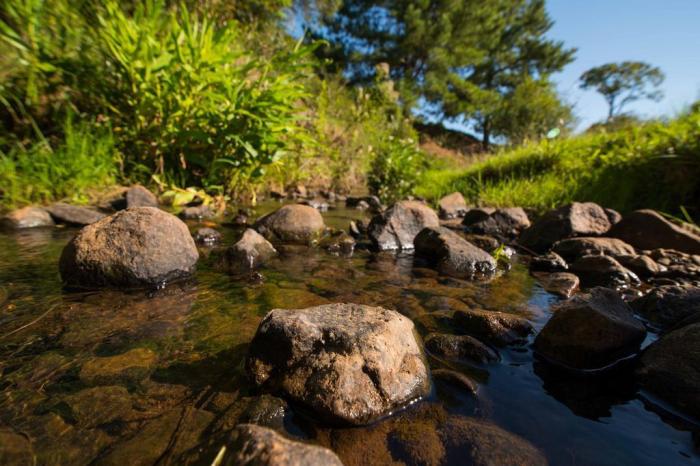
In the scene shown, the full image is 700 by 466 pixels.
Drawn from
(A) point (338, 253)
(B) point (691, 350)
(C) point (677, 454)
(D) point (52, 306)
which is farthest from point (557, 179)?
(D) point (52, 306)

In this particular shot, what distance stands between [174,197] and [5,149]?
1714mm

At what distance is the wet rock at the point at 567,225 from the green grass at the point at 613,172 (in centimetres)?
152

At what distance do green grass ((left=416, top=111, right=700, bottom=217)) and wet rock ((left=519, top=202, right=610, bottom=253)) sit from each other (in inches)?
59.9

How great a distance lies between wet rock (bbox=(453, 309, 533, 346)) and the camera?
159cm

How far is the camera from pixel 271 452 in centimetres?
72

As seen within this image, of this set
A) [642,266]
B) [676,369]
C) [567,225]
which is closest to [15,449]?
[676,369]

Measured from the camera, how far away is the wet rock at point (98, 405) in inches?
39.0

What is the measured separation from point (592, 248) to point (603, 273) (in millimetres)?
586

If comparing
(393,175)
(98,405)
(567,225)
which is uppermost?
(393,175)

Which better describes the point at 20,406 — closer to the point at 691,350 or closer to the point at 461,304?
the point at 461,304

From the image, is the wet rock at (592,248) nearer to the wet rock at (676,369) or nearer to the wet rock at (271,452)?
the wet rock at (676,369)

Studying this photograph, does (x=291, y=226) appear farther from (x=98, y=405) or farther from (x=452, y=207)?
(x=452, y=207)

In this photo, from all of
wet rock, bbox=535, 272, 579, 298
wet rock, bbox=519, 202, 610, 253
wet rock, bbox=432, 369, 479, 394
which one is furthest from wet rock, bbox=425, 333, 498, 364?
wet rock, bbox=519, 202, 610, 253

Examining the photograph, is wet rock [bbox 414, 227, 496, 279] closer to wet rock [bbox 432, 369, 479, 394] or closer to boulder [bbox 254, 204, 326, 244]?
boulder [bbox 254, 204, 326, 244]
